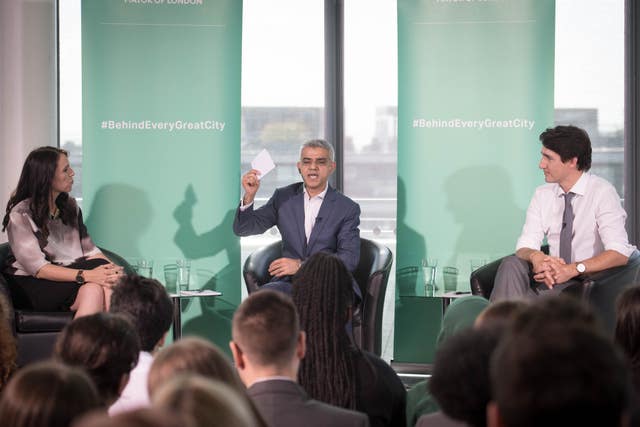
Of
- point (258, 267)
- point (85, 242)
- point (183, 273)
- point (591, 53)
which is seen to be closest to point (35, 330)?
point (85, 242)

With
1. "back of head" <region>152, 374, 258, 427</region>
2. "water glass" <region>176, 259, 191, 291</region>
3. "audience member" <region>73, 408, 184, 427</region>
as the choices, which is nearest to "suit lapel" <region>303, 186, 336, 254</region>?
"water glass" <region>176, 259, 191, 291</region>

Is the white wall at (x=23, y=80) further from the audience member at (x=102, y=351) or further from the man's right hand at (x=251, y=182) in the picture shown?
the audience member at (x=102, y=351)

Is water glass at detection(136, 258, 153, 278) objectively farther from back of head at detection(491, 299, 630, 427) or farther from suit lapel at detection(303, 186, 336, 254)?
back of head at detection(491, 299, 630, 427)

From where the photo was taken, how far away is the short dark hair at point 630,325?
2.88 meters

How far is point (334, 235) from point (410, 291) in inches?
31.1

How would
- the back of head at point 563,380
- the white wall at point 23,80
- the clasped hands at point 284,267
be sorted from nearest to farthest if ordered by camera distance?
the back of head at point 563,380, the clasped hands at point 284,267, the white wall at point 23,80

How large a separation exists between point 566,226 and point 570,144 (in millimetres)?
506

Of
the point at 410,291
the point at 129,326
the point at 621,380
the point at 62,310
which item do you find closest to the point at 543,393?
the point at 621,380

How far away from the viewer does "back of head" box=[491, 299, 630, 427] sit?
124cm

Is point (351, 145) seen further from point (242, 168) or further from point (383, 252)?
point (383, 252)

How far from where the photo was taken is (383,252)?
5.89 m

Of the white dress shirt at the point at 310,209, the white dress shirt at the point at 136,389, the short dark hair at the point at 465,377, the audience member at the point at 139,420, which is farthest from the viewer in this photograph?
the white dress shirt at the point at 310,209

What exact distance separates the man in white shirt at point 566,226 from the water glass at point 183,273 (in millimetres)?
2138

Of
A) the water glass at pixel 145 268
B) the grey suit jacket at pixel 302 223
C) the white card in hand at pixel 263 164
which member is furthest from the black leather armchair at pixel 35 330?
the white card in hand at pixel 263 164
